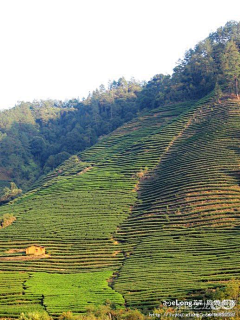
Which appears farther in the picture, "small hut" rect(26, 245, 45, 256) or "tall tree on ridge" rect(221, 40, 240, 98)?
"tall tree on ridge" rect(221, 40, 240, 98)

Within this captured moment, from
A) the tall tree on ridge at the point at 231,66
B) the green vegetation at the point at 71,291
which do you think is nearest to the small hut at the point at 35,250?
the green vegetation at the point at 71,291

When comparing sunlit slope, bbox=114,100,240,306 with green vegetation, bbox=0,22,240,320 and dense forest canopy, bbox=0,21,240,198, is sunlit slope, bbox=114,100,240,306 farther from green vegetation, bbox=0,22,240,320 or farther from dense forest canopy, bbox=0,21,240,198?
dense forest canopy, bbox=0,21,240,198

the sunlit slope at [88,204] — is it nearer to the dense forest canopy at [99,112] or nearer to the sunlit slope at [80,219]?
the sunlit slope at [80,219]

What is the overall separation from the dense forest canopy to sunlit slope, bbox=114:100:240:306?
51.4 feet

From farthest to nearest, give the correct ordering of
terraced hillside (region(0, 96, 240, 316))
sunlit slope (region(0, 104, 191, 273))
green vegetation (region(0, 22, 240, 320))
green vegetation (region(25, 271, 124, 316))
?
sunlit slope (region(0, 104, 191, 273))
terraced hillside (region(0, 96, 240, 316))
green vegetation (region(0, 22, 240, 320))
green vegetation (region(25, 271, 124, 316))

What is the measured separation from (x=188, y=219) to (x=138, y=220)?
5831 millimetres

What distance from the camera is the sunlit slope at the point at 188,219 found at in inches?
1358

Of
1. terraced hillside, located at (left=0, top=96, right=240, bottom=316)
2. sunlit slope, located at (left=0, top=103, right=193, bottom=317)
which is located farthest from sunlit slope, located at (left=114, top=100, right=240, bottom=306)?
sunlit slope, located at (left=0, top=103, right=193, bottom=317)

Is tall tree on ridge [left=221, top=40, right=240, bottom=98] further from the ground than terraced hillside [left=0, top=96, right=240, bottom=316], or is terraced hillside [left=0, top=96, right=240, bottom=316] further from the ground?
tall tree on ridge [left=221, top=40, right=240, bottom=98]

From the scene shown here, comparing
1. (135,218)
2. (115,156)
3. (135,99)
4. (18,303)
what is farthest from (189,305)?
(135,99)

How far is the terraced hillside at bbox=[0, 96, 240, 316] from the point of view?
34.7 m

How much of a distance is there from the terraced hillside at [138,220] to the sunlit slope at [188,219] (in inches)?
4.2

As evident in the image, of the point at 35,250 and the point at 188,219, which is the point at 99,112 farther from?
the point at 35,250

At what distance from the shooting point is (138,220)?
48.1 metres
